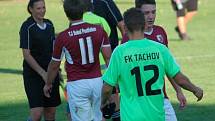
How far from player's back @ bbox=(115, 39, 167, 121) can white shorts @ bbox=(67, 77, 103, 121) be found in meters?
1.30

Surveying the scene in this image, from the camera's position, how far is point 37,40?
8859mm

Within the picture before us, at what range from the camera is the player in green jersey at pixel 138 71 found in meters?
6.36

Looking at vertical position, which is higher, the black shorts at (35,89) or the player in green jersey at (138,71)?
the player in green jersey at (138,71)

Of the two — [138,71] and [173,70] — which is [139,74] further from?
[173,70]

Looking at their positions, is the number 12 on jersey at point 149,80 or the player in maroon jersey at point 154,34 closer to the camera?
the number 12 on jersey at point 149,80

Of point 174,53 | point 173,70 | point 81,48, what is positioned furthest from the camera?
point 174,53

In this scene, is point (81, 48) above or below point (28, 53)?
above

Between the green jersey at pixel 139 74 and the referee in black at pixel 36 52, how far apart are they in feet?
7.87

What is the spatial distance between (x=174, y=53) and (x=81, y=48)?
9.48 m

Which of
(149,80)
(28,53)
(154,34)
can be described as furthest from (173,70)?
(28,53)

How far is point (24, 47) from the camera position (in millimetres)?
8789

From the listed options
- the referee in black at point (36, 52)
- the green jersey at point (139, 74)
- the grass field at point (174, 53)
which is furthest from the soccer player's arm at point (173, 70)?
the grass field at point (174, 53)

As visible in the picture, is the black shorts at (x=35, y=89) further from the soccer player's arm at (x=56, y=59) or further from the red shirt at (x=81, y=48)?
the red shirt at (x=81, y=48)

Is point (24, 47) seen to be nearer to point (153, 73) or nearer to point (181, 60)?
point (153, 73)
